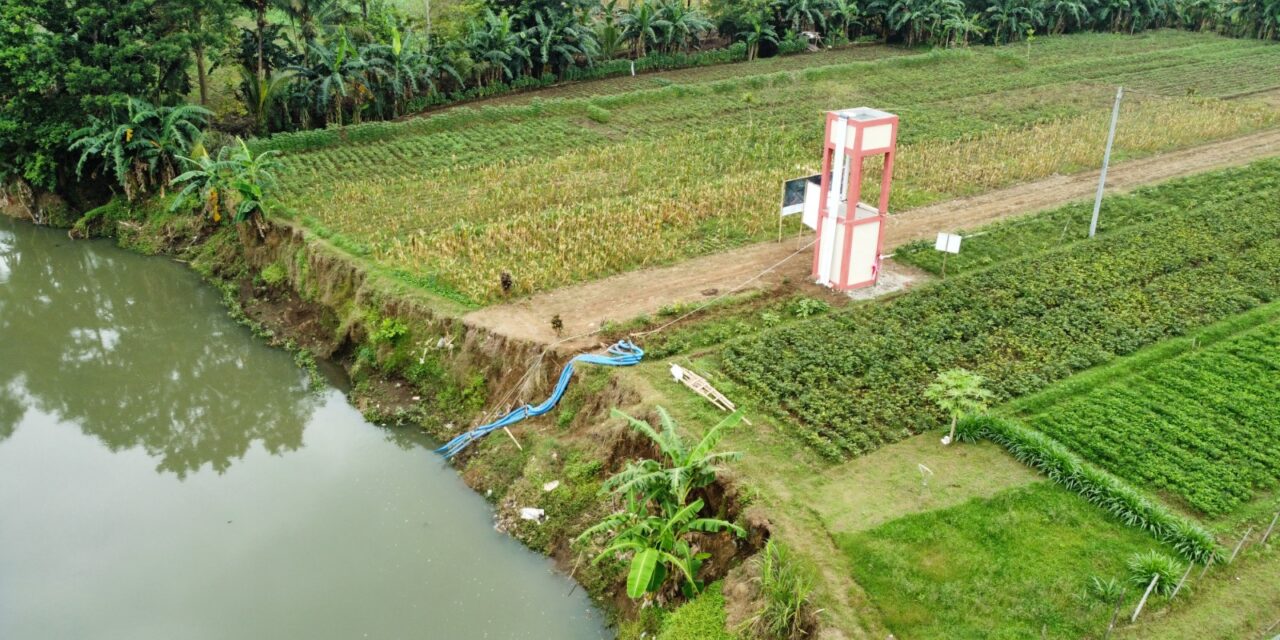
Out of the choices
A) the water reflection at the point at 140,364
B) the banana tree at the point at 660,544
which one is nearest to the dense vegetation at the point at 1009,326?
the banana tree at the point at 660,544

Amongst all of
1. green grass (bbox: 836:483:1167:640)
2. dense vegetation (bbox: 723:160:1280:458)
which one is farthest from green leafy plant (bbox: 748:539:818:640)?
dense vegetation (bbox: 723:160:1280:458)

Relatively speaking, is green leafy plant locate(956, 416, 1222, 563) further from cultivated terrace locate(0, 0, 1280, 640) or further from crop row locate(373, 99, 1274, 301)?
crop row locate(373, 99, 1274, 301)

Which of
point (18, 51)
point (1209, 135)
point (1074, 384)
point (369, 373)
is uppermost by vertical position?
point (18, 51)

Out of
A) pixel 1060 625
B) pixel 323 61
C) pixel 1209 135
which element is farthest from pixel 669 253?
pixel 1209 135

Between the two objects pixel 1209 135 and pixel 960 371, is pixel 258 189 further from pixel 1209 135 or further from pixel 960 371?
pixel 1209 135

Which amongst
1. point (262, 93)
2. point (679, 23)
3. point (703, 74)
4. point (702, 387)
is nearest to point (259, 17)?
point (262, 93)

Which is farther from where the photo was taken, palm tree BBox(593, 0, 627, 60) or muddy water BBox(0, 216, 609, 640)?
palm tree BBox(593, 0, 627, 60)
